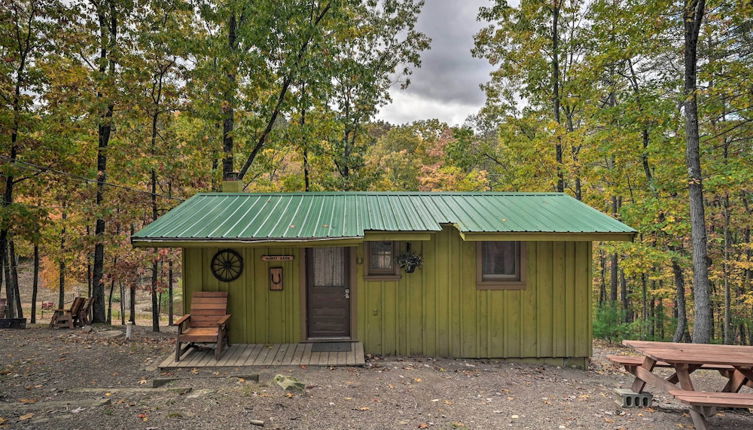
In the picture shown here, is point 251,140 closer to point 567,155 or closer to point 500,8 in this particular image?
point 500,8

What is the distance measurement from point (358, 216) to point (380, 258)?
838mm

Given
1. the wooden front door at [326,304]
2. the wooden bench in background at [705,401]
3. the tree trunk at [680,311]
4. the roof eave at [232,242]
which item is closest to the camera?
the wooden bench in background at [705,401]

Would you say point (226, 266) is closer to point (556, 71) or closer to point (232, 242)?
point (232, 242)

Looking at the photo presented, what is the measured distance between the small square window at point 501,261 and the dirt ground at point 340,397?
1.48 m

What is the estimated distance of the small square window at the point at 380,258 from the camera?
6.16m

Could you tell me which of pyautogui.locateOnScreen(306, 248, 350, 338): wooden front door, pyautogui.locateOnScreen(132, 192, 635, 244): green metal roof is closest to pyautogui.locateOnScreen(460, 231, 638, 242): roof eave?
pyautogui.locateOnScreen(132, 192, 635, 244): green metal roof

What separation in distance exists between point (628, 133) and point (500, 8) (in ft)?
19.0

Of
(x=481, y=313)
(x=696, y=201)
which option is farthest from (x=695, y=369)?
(x=696, y=201)

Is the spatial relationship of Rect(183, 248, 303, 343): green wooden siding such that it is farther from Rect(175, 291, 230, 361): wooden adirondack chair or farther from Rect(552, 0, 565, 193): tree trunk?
Rect(552, 0, 565, 193): tree trunk

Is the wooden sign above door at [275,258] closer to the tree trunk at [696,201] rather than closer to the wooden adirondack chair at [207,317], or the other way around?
the wooden adirondack chair at [207,317]

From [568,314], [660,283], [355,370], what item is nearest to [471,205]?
[568,314]

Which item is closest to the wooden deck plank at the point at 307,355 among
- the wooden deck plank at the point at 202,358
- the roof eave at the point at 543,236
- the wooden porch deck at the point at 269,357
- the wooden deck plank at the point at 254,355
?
the wooden porch deck at the point at 269,357

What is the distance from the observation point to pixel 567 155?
1214 cm

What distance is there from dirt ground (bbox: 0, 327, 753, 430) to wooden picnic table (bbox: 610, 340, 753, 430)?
14.0 inches
